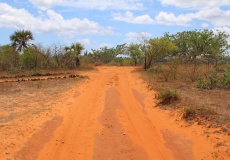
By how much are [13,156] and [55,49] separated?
81.0 ft

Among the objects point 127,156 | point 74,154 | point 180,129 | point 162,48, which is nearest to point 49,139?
point 74,154

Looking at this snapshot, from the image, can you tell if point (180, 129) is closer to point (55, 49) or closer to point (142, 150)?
point (142, 150)

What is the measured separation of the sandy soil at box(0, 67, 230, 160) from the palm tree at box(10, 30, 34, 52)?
22640 mm

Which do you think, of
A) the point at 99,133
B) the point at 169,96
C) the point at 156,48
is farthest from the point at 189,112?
the point at 156,48

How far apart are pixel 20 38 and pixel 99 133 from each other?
93.5 feet

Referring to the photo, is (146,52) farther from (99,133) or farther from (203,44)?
(99,133)

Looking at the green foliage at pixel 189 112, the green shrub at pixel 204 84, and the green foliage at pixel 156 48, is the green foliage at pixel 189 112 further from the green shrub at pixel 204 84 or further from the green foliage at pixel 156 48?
the green foliage at pixel 156 48

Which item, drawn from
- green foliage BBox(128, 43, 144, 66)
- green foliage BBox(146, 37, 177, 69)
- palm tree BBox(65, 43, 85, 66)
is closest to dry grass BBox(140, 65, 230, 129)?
green foliage BBox(146, 37, 177, 69)

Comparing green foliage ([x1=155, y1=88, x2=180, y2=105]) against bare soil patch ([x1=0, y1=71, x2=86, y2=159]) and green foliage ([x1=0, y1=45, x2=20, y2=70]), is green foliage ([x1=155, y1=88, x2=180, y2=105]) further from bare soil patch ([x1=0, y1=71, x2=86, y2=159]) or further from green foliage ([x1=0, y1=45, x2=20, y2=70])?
green foliage ([x1=0, y1=45, x2=20, y2=70])

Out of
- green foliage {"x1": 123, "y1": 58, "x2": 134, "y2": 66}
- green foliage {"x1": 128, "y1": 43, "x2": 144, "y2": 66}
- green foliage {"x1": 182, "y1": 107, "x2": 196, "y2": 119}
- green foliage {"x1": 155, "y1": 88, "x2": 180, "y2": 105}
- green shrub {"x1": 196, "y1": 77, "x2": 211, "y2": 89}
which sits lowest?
green foliage {"x1": 182, "y1": 107, "x2": 196, "y2": 119}

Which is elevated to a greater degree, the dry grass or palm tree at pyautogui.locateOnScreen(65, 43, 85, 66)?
palm tree at pyautogui.locateOnScreen(65, 43, 85, 66)

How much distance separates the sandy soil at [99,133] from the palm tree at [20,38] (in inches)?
891

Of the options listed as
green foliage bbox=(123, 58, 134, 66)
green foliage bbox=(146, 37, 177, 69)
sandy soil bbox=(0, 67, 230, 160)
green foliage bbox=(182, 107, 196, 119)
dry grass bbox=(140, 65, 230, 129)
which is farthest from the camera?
green foliage bbox=(123, 58, 134, 66)

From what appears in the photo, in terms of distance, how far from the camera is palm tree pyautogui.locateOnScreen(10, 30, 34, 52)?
33781 mm
